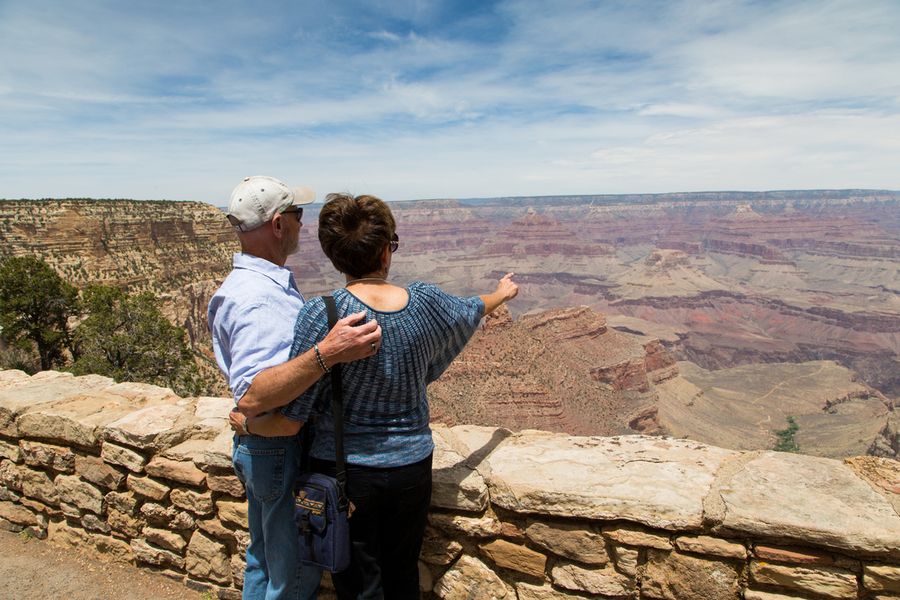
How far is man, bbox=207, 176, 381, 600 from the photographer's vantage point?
6.59ft

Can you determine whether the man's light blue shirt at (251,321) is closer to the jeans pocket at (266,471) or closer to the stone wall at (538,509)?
the jeans pocket at (266,471)

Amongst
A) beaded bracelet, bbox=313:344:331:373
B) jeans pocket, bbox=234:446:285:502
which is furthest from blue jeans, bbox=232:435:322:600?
beaded bracelet, bbox=313:344:331:373

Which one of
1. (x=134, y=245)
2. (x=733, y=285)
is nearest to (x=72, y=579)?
(x=134, y=245)

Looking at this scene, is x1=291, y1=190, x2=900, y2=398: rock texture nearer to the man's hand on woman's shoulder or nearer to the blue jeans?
the blue jeans

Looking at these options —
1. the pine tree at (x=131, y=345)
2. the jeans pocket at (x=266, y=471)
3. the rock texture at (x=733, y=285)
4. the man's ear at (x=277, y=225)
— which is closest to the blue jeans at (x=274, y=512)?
the jeans pocket at (x=266, y=471)

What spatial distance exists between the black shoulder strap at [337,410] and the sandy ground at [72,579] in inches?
85.8

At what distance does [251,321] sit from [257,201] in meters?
0.54

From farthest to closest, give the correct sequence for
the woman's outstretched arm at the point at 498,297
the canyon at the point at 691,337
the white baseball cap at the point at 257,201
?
the canyon at the point at 691,337
the woman's outstretched arm at the point at 498,297
the white baseball cap at the point at 257,201

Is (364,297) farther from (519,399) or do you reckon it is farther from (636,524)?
(519,399)

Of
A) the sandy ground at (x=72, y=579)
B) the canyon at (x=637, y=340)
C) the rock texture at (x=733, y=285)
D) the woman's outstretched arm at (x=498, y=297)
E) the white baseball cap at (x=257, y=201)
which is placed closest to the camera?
the white baseball cap at (x=257, y=201)

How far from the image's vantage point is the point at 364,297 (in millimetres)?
2088

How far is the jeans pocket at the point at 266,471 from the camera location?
2367 millimetres

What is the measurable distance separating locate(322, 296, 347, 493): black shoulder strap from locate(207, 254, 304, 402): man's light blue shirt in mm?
239

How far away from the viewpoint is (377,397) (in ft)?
7.01
